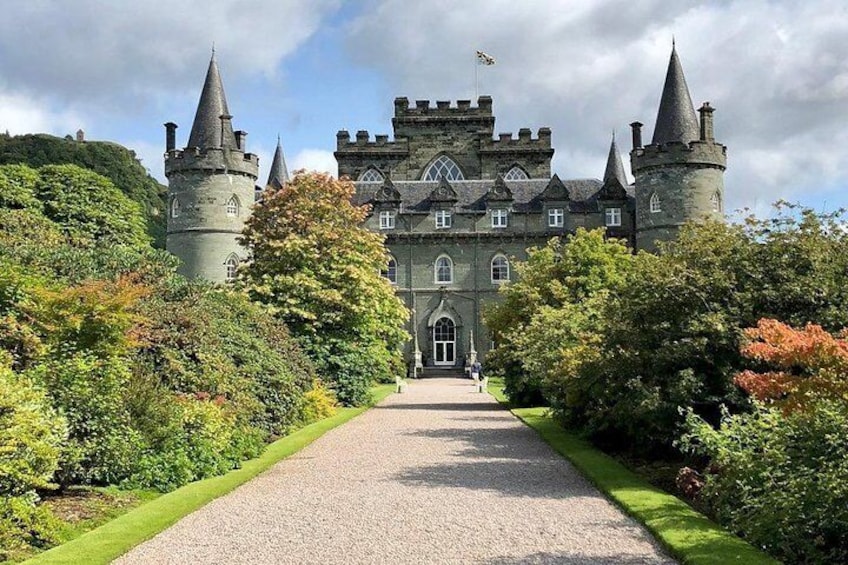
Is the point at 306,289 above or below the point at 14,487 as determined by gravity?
above

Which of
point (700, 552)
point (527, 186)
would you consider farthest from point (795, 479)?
point (527, 186)

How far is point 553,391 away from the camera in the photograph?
68.8ft

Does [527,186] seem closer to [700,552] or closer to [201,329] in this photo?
[201,329]

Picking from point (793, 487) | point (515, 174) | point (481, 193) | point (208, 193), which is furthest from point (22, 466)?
point (515, 174)

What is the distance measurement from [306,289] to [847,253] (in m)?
16.2

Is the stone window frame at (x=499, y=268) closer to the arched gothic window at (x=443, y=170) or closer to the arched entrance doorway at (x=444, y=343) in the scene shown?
the arched entrance doorway at (x=444, y=343)

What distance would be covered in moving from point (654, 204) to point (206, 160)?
74.5 feet

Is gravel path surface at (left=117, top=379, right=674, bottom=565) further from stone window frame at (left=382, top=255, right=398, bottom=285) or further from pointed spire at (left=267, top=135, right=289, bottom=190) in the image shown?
pointed spire at (left=267, top=135, right=289, bottom=190)

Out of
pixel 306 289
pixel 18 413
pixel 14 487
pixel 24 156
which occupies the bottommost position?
pixel 14 487

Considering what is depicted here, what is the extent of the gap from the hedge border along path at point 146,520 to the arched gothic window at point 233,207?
30434mm

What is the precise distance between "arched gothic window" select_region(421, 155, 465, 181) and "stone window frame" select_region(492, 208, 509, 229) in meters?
Answer: 7.03

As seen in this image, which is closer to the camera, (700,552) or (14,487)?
(700,552)

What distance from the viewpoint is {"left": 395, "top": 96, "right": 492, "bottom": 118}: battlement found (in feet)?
188

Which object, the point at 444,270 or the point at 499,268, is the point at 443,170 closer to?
the point at 444,270
